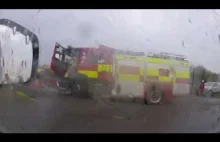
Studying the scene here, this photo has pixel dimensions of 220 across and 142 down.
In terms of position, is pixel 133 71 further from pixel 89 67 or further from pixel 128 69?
pixel 89 67

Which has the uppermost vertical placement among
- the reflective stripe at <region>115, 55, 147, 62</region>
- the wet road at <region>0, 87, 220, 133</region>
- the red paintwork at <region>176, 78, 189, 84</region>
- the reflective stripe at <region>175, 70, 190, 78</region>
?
the reflective stripe at <region>115, 55, 147, 62</region>

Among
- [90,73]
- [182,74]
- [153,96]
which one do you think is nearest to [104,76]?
[90,73]

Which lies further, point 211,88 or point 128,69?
point 211,88

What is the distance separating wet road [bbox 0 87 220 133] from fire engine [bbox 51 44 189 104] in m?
0.17

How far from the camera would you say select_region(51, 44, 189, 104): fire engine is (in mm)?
2941

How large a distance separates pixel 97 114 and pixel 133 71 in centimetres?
62

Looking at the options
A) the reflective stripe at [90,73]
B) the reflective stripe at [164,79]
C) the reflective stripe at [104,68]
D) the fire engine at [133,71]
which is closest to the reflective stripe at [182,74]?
the fire engine at [133,71]

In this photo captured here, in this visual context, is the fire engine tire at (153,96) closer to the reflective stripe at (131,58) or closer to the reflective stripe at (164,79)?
the reflective stripe at (164,79)

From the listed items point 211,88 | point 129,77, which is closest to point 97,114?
point 129,77

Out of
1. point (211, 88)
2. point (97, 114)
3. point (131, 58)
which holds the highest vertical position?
point (131, 58)

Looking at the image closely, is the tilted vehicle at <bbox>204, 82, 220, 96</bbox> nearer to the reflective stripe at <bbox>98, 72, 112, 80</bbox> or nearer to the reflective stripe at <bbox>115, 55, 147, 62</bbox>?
the reflective stripe at <bbox>115, 55, 147, 62</bbox>

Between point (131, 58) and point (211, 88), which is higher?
point (131, 58)

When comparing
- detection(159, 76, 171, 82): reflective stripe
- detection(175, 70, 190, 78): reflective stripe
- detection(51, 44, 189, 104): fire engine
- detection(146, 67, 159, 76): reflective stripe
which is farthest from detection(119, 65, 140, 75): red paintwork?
detection(175, 70, 190, 78): reflective stripe

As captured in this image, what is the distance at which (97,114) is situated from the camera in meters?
3.03
